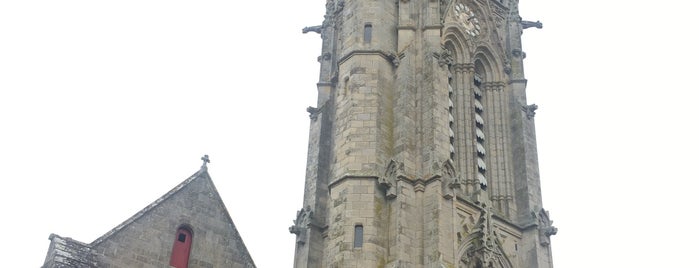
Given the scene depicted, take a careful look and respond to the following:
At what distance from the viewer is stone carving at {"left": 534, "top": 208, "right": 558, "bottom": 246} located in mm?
24516

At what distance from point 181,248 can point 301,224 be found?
380 centimetres

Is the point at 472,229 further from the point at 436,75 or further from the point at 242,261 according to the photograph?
the point at 242,261

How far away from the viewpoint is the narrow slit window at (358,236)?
21.2 meters

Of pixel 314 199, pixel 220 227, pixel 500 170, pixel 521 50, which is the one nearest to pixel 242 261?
pixel 220 227

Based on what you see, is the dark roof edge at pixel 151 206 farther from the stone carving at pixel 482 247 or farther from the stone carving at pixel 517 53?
the stone carving at pixel 517 53

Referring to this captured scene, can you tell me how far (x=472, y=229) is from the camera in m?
22.9

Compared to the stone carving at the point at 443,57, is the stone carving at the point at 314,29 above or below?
above

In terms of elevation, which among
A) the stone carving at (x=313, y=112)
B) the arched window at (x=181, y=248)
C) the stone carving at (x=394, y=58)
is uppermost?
the stone carving at (x=394, y=58)

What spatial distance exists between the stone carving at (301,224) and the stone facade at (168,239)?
5.40 ft

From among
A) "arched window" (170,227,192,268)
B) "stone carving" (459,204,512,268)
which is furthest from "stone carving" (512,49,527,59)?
"arched window" (170,227,192,268)

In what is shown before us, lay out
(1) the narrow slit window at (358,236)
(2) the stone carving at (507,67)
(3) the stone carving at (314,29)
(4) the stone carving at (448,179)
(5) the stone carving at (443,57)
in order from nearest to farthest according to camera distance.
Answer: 1. (1) the narrow slit window at (358,236)
2. (4) the stone carving at (448,179)
3. (5) the stone carving at (443,57)
4. (2) the stone carving at (507,67)
5. (3) the stone carving at (314,29)

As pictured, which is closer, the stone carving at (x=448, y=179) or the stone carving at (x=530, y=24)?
the stone carving at (x=448, y=179)

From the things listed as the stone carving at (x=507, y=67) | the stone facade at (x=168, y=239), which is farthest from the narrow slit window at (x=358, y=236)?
the stone carving at (x=507, y=67)

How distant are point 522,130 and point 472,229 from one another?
4.91 metres
